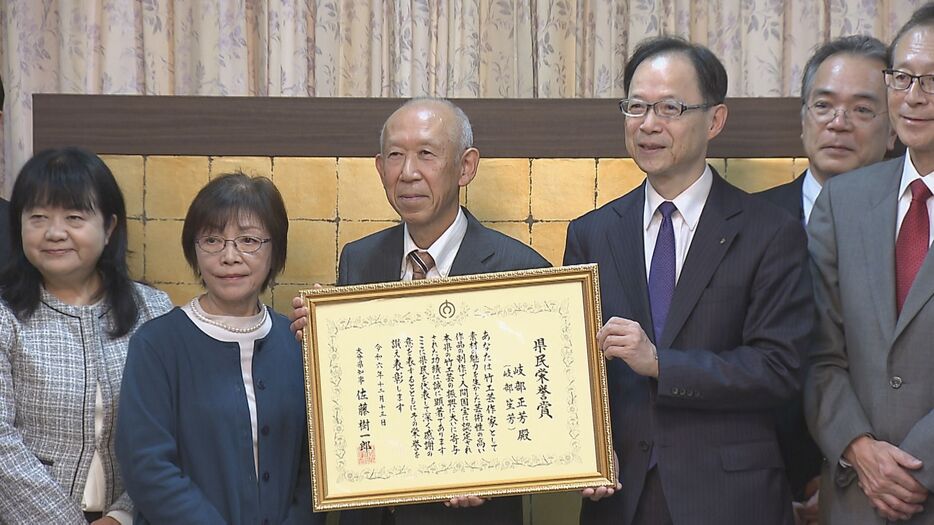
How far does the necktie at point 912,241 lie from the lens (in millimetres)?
2164

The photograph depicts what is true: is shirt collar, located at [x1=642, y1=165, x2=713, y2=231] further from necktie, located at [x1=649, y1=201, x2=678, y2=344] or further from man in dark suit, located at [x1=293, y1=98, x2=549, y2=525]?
man in dark suit, located at [x1=293, y1=98, x2=549, y2=525]

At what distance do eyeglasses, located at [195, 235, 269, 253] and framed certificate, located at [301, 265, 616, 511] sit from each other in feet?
0.69

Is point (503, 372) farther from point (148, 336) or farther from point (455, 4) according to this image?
point (455, 4)

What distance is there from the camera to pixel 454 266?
2354 millimetres

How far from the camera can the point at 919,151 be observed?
2199mm

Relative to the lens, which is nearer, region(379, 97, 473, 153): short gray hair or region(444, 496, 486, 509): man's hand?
region(444, 496, 486, 509): man's hand

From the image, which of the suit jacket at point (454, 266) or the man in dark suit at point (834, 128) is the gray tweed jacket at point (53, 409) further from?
the man in dark suit at point (834, 128)

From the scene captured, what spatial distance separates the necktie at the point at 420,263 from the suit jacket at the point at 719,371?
417 millimetres

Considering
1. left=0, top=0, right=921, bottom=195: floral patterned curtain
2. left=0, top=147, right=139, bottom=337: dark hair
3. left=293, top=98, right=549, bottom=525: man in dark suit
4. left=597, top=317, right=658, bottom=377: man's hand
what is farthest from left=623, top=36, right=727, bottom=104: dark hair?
left=0, top=0, right=921, bottom=195: floral patterned curtain

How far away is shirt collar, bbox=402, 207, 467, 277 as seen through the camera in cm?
239

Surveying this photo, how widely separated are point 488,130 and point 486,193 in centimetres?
17

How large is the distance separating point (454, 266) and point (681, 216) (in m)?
0.51

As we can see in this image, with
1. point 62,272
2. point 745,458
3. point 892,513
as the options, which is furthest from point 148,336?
point 892,513

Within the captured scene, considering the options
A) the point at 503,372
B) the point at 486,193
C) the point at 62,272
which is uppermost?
the point at 486,193
